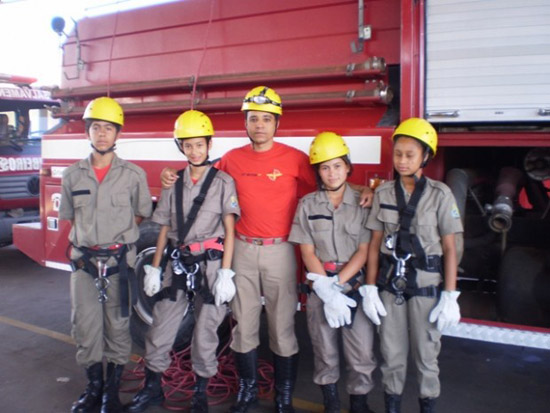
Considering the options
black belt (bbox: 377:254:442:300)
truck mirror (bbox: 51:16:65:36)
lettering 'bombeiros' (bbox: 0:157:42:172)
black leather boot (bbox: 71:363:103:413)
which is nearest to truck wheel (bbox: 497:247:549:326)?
black belt (bbox: 377:254:442:300)

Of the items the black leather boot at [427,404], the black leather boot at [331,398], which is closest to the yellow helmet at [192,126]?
the black leather boot at [331,398]

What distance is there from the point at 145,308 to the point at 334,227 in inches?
74.4

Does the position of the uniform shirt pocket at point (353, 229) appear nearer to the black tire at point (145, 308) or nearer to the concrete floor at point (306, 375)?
the concrete floor at point (306, 375)

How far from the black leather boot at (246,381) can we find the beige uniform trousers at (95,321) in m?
0.73

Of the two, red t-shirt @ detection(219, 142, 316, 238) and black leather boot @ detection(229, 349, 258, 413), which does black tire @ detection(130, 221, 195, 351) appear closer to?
black leather boot @ detection(229, 349, 258, 413)

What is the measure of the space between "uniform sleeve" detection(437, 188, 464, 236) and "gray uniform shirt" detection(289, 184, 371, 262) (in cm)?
39

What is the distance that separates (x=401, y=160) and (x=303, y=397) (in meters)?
1.68

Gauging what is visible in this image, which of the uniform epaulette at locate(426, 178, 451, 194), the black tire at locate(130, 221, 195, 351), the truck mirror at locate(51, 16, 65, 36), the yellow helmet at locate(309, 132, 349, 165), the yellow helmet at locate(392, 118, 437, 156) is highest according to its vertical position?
the truck mirror at locate(51, 16, 65, 36)

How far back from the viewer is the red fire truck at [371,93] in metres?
2.68

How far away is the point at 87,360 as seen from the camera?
2955 millimetres

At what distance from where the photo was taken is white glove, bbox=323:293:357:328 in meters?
2.56

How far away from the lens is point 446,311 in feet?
7.84

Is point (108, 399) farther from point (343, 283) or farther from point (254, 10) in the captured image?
point (254, 10)

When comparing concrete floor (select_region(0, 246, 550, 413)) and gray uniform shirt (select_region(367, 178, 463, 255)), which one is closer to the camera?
gray uniform shirt (select_region(367, 178, 463, 255))
